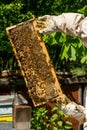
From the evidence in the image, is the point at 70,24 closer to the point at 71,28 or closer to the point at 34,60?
the point at 71,28

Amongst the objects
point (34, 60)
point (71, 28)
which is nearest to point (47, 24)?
point (71, 28)

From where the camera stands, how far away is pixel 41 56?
260 cm

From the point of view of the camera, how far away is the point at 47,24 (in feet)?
7.08

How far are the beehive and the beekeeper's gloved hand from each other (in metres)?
0.13

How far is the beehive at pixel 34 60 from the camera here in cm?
249

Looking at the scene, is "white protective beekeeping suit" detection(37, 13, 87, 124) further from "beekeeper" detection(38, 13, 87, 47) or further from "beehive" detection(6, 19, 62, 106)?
"beehive" detection(6, 19, 62, 106)

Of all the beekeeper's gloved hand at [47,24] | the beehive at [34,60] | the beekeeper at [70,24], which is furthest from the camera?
the beehive at [34,60]

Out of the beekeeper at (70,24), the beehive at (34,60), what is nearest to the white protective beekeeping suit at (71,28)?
the beekeeper at (70,24)

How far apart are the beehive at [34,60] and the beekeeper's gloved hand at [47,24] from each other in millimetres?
128

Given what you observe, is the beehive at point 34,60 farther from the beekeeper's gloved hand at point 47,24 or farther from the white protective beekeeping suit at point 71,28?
the white protective beekeeping suit at point 71,28

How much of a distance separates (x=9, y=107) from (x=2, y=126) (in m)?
0.46

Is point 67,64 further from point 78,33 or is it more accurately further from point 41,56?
point 78,33

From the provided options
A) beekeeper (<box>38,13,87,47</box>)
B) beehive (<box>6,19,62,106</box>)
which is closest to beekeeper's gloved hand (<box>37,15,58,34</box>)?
beekeeper (<box>38,13,87,47</box>)

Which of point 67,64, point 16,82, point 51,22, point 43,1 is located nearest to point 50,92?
point 51,22
